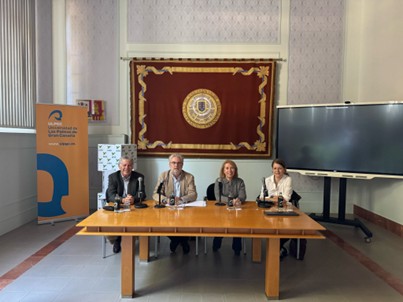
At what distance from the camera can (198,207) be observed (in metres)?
3.03

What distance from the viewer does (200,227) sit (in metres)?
2.33

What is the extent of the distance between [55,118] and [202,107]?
244cm

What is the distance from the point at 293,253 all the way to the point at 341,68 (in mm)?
3599

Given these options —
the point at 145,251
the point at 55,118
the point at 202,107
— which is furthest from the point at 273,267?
the point at 55,118

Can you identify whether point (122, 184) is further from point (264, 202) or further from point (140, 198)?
point (264, 202)

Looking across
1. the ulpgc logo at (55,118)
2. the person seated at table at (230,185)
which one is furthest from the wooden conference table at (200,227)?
the ulpgc logo at (55,118)

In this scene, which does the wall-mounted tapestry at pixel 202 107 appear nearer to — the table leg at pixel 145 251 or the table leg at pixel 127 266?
the table leg at pixel 145 251

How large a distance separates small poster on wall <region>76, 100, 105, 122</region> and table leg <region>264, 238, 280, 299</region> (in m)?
4.05

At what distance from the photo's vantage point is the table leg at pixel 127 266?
98.1 inches

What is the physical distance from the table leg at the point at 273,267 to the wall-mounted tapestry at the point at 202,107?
9.90ft

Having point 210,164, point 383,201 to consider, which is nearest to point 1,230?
point 210,164

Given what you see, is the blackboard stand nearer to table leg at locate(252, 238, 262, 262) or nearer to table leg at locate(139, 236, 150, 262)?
table leg at locate(252, 238, 262, 262)

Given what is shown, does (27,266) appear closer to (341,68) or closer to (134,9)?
(134,9)

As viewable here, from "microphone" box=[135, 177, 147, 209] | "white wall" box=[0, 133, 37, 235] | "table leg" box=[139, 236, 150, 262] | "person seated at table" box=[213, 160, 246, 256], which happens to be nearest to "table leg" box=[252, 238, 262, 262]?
"person seated at table" box=[213, 160, 246, 256]
